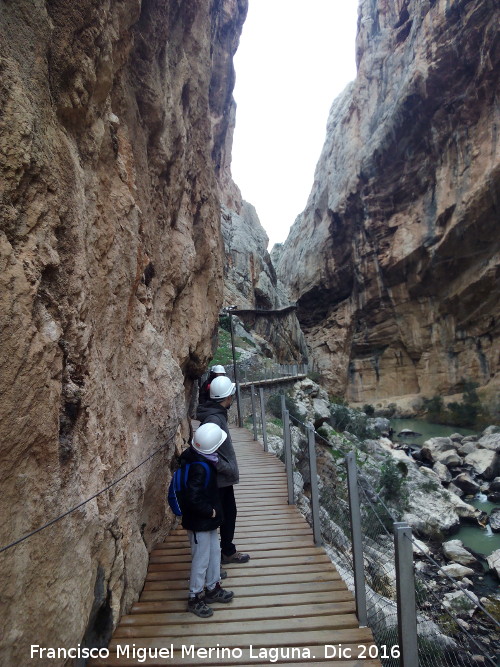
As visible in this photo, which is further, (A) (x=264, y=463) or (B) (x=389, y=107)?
(B) (x=389, y=107)

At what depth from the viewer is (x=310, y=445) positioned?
4.94 m

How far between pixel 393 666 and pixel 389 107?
39956 mm

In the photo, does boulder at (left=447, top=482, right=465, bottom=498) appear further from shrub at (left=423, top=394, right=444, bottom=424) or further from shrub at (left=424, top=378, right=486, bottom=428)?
shrub at (left=423, top=394, right=444, bottom=424)

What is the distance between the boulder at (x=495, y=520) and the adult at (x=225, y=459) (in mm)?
11736

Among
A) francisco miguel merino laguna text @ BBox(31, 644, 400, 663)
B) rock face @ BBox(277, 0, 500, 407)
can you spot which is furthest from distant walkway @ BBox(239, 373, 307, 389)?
rock face @ BBox(277, 0, 500, 407)

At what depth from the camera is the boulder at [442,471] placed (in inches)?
712

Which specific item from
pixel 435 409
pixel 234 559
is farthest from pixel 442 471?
pixel 234 559

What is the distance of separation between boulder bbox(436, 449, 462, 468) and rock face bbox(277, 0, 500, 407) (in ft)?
41.2

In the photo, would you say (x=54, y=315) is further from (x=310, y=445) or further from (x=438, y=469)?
(x=438, y=469)

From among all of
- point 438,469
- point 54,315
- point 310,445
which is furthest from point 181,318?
point 438,469

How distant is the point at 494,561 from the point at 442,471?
850 centimetres

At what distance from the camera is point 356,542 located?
138 inches

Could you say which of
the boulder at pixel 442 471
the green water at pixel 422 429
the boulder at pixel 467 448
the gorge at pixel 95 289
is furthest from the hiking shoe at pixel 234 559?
the green water at pixel 422 429

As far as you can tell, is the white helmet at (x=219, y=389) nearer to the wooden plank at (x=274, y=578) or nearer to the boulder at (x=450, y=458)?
the wooden plank at (x=274, y=578)
